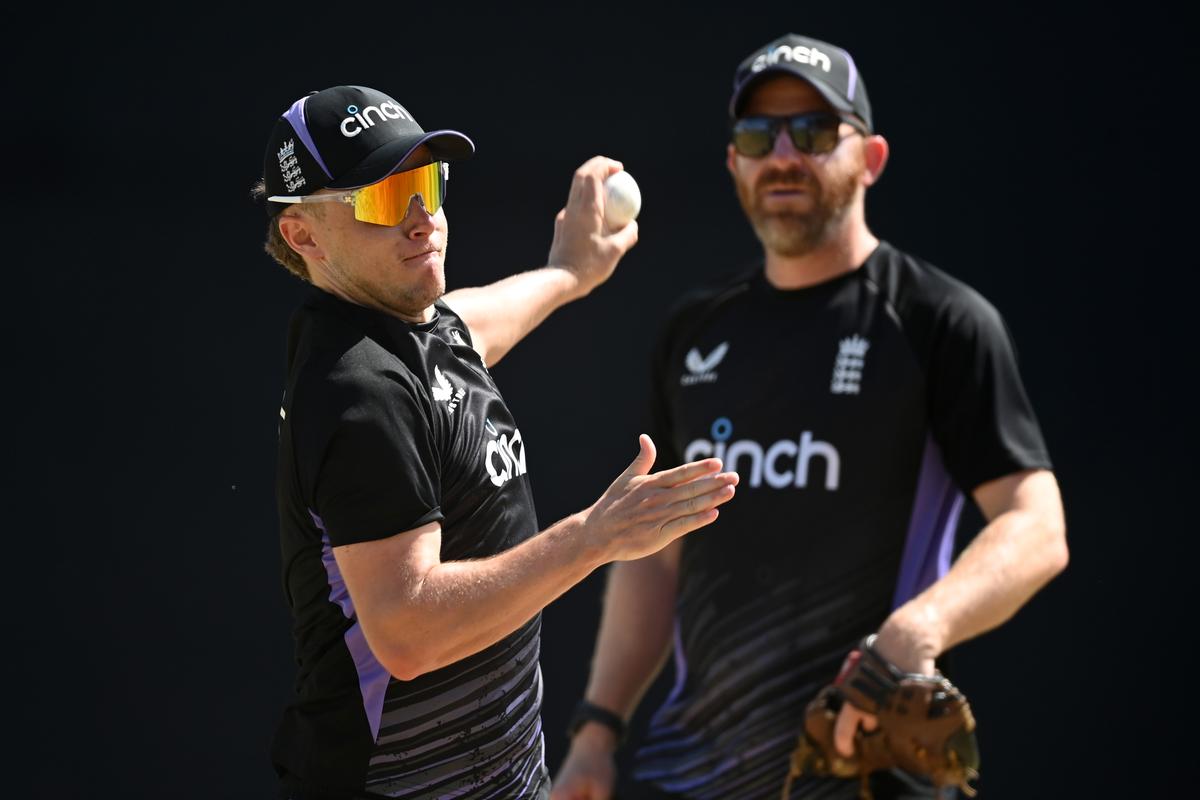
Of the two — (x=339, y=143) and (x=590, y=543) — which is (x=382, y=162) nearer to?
(x=339, y=143)

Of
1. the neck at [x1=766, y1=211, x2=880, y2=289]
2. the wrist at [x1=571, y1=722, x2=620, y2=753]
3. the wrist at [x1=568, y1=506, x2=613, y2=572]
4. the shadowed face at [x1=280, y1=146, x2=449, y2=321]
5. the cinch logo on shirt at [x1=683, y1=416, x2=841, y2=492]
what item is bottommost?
the wrist at [x1=571, y1=722, x2=620, y2=753]

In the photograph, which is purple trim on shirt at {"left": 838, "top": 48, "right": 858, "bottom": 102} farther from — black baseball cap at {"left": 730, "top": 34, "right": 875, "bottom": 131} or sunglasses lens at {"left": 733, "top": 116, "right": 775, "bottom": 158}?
sunglasses lens at {"left": 733, "top": 116, "right": 775, "bottom": 158}

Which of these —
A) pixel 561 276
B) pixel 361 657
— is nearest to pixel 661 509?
pixel 361 657

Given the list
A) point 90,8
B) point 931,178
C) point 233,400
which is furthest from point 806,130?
point 90,8

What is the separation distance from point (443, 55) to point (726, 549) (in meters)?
1.90

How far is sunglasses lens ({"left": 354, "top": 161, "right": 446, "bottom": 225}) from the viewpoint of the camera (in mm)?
2482

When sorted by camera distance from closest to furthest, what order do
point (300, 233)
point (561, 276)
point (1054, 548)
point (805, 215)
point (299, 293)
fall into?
point (300, 233) < point (561, 276) < point (1054, 548) < point (805, 215) < point (299, 293)

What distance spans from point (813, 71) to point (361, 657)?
1969 mm

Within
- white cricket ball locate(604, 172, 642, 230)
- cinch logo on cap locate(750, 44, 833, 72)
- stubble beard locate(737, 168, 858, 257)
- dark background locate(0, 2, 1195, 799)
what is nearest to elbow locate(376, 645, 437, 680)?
white cricket ball locate(604, 172, 642, 230)

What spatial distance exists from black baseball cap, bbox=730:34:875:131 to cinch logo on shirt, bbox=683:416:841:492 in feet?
2.71

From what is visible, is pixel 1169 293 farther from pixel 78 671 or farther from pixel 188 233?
pixel 78 671

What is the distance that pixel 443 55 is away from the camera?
4641 mm

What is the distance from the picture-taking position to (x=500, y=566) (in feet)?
7.54

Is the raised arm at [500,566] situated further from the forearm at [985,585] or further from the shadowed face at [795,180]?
the shadowed face at [795,180]
